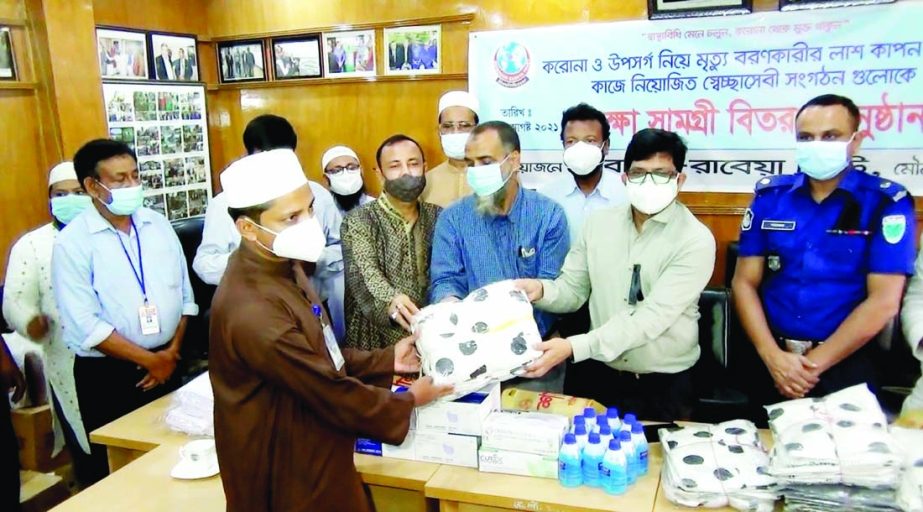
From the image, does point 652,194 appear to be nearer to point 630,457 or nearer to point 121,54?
point 630,457

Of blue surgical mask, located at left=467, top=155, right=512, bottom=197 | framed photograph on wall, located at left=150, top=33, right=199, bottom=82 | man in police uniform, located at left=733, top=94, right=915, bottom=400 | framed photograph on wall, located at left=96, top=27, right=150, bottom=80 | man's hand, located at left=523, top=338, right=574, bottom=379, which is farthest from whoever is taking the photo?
framed photograph on wall, located at left=150, top=33, right=199, bottom=82

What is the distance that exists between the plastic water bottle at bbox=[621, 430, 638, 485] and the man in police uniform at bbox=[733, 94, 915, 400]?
1.00m

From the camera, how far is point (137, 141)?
4.55 meters

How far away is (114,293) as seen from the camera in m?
2.76

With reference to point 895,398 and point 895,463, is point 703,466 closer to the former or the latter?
point 895,463

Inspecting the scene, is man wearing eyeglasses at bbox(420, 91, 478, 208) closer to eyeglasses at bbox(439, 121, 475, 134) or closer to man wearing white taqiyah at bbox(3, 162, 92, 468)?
eyeglasses at bbox(439, 121, 475, 134)

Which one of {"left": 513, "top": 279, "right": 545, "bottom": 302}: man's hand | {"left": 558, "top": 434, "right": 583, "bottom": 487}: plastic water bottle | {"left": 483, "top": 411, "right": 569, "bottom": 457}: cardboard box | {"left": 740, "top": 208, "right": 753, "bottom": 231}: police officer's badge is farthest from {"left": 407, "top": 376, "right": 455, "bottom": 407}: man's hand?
{"left": 740, "top": 208, "right": 753, "bottom": 231}: police officer's badge

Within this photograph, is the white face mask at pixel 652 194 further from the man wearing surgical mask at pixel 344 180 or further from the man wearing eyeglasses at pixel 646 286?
the man wearing surgical mask at pixel 344 180

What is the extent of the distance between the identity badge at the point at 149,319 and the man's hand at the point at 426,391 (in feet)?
4.83

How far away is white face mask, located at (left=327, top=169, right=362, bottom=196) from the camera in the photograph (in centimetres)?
384

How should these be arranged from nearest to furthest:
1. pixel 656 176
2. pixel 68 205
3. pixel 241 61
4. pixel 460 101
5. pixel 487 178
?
1. pixel 656 176
2. pixel 487 178
3. pixel 68 205
4. pixel 460 101
5. pixel 241 61

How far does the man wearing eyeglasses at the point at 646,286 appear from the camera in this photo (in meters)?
2.31

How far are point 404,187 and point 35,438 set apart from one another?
2.55 metres

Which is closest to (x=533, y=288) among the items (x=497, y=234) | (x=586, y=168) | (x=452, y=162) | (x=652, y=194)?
(x=497, y=234)
